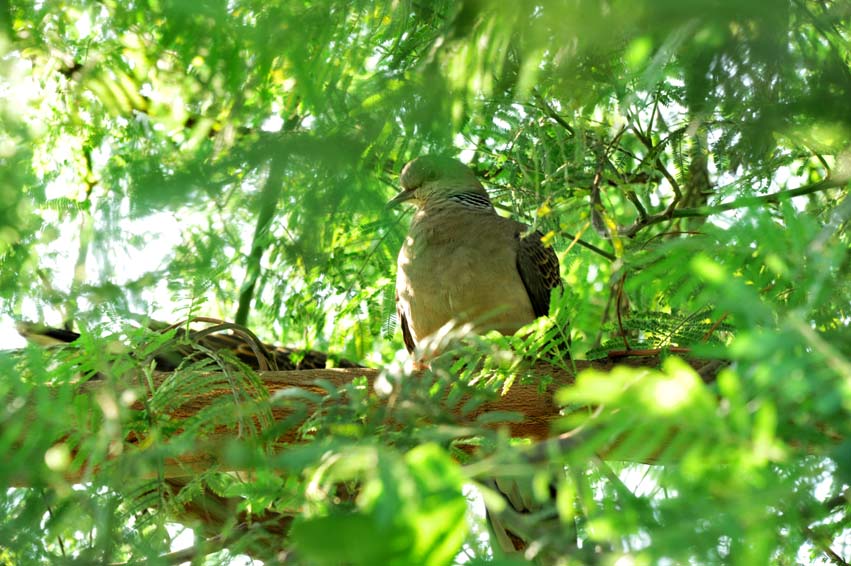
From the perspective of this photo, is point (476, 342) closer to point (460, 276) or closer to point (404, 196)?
point (460, 276)

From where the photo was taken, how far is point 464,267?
4.55 metres

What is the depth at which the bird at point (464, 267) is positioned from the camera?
4523mm

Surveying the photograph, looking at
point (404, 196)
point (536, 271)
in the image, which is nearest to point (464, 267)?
point (536, 271)

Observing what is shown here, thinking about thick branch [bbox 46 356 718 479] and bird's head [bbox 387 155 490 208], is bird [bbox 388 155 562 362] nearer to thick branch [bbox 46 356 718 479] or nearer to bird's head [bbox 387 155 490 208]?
bird's head [bbox 387 155 490 208]

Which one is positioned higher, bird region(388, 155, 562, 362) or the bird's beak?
the bird's beak

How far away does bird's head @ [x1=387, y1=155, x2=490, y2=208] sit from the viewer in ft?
16.0

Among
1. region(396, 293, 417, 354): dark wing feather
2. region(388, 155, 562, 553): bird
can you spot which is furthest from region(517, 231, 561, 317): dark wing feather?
region(396, 293, 417, 354): dark wing feather

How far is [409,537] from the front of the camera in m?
1.17

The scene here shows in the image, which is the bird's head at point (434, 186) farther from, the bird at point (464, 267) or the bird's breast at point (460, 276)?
the bird's breast at point (460, 276)

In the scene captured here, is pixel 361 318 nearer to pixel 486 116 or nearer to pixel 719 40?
pixel 486 116

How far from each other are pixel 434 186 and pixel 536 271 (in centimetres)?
78

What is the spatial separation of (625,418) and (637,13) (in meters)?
0.82

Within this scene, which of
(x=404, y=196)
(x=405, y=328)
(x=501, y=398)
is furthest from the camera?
(x=404, y=196)

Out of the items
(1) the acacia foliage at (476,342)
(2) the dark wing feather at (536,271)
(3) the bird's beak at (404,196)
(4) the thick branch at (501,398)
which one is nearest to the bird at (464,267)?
(2) the dark wing feather at (536,271)
